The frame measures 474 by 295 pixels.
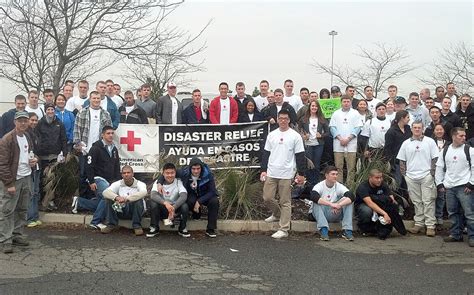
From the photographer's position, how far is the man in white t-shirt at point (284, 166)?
8141mm

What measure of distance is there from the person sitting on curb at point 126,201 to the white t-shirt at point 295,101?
4.29 meters

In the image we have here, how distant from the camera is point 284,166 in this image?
8133mm

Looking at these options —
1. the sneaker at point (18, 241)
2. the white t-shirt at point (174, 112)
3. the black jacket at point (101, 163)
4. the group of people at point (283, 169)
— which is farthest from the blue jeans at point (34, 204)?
the white t-shirt at point (174, 112)

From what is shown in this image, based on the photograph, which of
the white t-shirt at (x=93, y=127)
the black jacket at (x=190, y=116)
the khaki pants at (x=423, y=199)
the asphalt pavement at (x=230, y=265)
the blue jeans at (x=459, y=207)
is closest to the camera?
the asphalt pavement at (x=230, y=265)

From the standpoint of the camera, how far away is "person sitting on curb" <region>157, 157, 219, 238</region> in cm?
797

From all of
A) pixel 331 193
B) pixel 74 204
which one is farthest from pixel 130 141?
pixel 331 193

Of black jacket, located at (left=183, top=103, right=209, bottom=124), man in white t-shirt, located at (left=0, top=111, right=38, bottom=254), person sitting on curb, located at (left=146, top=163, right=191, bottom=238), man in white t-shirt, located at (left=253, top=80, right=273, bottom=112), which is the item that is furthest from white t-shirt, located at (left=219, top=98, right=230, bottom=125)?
man in white t-shirt, located at (left=0, top=111, right=38, bottom=254)

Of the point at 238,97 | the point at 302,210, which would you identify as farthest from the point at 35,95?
the point at 302,210

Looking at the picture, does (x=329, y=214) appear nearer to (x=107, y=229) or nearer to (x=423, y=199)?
(x=423, y=199)

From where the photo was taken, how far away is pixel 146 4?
45.6 ft

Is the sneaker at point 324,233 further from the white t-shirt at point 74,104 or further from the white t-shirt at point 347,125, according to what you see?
the white t-shirt at point 74,104

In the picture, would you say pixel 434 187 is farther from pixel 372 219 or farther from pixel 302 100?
pixel 302 100

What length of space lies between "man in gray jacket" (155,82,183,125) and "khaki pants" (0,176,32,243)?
361 cm

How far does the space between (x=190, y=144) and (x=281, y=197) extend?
8.50 feet
